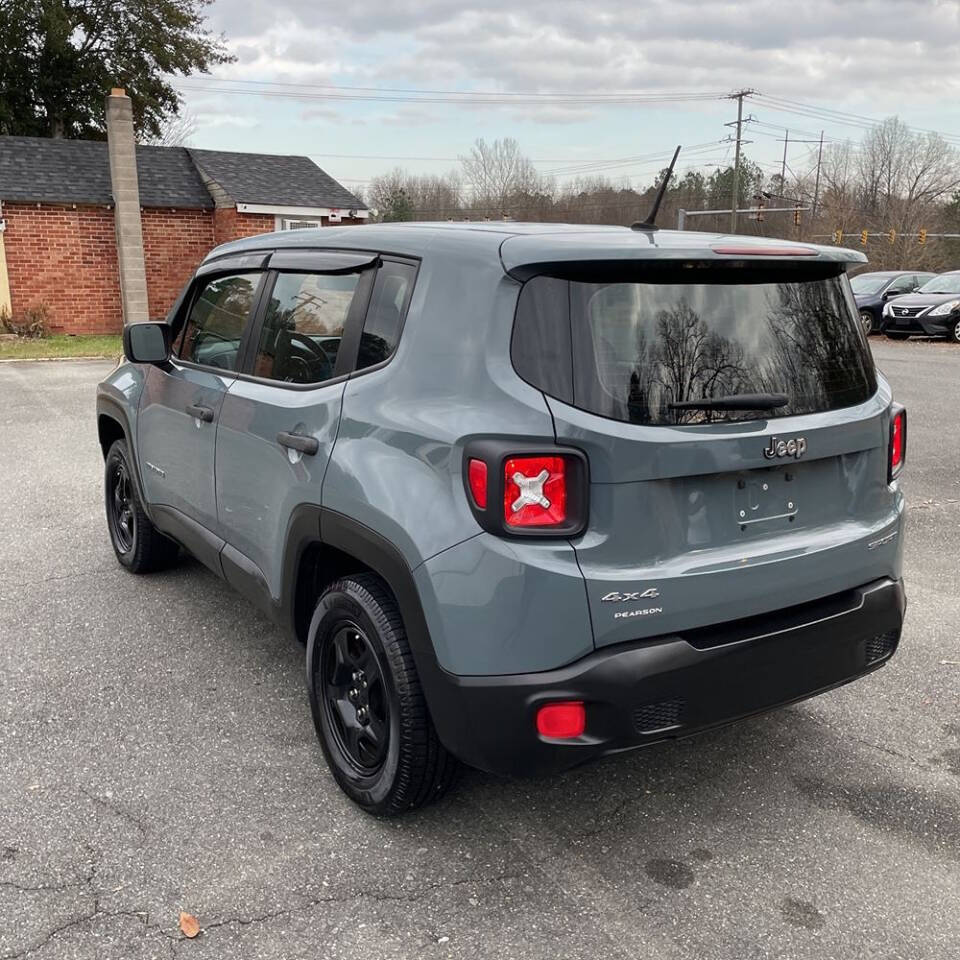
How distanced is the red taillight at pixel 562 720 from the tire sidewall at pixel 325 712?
484mm

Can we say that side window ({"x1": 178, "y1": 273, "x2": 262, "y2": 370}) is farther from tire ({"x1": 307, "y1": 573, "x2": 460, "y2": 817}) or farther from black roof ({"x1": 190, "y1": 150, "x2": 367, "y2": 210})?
black roof ({"x1": 190, "y1": 150, "x2": 367, "y2": 210})

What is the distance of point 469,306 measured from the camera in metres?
2.54

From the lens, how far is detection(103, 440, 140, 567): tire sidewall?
4.97 meters

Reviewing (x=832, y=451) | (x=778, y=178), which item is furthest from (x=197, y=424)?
(x=778, y=178)

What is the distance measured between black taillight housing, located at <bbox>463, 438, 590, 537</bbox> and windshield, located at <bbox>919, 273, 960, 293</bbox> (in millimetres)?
23375

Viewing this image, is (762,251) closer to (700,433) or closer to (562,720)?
(700,433)

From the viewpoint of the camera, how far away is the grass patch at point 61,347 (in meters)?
17.1

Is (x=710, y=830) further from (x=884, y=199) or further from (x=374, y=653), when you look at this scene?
(x=884, y=199)

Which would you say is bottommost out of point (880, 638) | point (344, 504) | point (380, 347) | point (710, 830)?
point (710, 830)

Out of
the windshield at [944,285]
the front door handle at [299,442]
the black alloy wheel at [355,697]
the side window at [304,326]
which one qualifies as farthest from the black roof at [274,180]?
the black alloy wheel at [355,697]

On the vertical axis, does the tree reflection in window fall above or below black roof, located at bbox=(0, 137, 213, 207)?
below

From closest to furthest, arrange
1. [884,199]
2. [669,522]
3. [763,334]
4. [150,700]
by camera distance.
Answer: [669,522] → [763,334] → [150,700] → [884,199]

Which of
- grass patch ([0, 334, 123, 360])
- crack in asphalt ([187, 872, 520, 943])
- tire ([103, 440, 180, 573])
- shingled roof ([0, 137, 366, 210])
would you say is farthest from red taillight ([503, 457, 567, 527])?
shingled roof ([0, 137, 366, 210])

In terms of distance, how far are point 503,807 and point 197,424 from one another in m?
2.02
